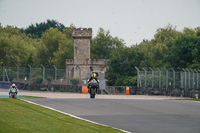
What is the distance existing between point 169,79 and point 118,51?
52.1 meters

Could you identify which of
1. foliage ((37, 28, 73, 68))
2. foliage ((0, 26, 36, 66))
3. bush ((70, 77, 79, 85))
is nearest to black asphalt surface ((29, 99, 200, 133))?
bush ((70, 77, 79, 85))

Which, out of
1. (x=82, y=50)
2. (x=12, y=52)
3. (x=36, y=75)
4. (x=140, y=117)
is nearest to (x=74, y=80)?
(x=36, y=75)

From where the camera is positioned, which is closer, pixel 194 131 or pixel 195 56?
pixel 194 131

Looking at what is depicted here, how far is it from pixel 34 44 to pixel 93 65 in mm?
56201

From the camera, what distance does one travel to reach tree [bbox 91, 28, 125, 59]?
167375 millimetres

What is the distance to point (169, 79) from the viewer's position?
57.1 meters

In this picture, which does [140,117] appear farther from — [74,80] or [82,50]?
[82,50]

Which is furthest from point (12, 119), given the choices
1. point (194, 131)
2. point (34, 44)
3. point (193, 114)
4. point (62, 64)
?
point (34, 44)

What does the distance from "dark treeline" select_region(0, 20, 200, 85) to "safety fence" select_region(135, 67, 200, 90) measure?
98.1 feet

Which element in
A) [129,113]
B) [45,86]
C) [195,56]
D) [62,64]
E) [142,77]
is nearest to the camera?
[129,113]

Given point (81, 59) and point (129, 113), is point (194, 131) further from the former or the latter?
point (81, 59)

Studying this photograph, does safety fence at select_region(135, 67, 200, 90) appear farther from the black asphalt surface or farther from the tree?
the tree

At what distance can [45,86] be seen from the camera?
6619cm

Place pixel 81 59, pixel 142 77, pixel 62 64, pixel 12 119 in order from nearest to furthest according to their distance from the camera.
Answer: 1. pixel 12 119
2. pixel 142 77
3. pixel 81 59
4. pixel 62 64
